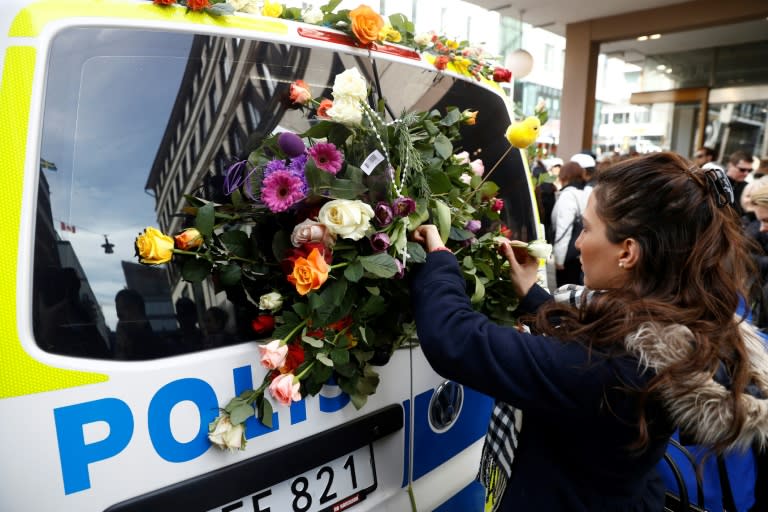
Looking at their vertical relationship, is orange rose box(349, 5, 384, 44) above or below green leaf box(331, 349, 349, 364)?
above

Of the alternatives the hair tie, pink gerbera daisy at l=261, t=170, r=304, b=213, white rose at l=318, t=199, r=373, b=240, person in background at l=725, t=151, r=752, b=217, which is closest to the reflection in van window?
pink gerbera daisy at l=261, t=170, r=304, b=213

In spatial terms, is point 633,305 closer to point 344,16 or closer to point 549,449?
point 549,449

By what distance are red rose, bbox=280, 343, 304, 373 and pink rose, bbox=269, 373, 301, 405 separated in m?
0.05

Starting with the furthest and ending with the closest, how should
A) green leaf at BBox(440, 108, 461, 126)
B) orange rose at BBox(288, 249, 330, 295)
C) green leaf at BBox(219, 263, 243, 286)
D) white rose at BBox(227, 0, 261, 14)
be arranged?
1. green leaf at BBox(440, 108, 461, 126)
2. white rose at BBox(227, 0, 261, 14)
3. green leaf at BBox(219, 263, 243, 286)
4. orange rose at BBox(288, 249, 330, 295)

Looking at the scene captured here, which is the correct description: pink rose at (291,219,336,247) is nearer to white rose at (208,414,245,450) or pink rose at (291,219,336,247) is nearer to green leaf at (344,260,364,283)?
green leaf at (344,260,364,283)

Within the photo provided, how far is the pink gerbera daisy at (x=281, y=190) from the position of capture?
1182 mm

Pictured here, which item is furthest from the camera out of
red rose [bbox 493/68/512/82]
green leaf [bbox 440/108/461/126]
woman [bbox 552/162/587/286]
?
woman [bbox 552/162/587/286]

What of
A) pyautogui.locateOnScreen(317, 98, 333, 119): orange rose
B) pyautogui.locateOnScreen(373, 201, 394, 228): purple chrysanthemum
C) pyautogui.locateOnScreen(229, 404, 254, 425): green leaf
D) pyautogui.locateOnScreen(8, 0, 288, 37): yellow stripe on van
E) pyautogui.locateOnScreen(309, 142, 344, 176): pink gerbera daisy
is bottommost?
pyautogui.locateOnScreen(229, 404, 254, 425): green leaf

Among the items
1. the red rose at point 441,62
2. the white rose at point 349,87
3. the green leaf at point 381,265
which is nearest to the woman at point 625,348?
the green leaf at point 381,265

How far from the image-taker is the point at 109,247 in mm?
1158

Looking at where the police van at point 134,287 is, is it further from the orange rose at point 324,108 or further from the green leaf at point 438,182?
the green leaf at point 438,182

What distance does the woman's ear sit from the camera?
1187 mm

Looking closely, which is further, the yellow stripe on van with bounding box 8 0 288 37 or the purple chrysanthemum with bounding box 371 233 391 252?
the purple chrysanthemum with bounding box 371 233 391 252

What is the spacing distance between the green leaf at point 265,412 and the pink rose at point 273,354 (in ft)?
0.34
